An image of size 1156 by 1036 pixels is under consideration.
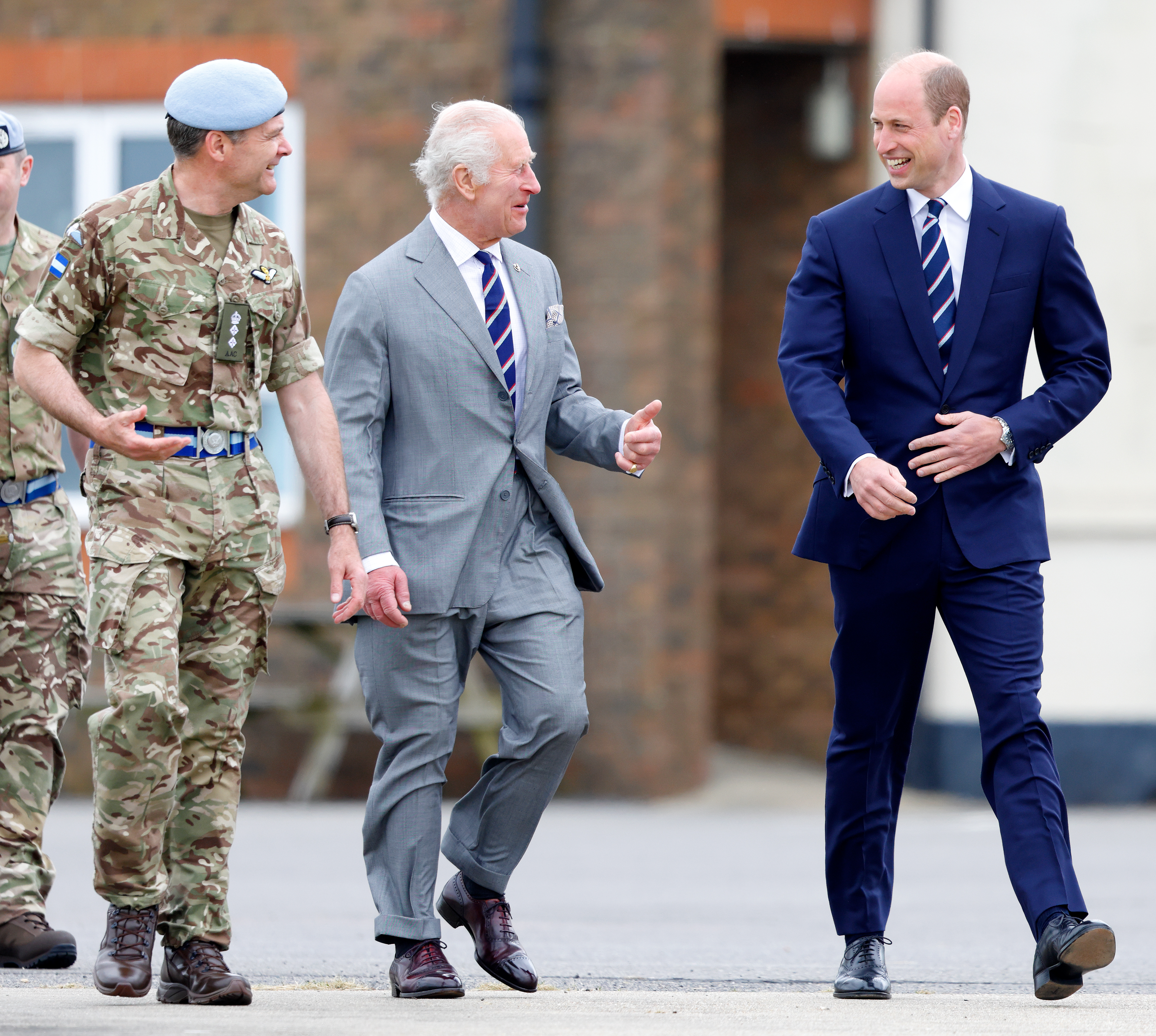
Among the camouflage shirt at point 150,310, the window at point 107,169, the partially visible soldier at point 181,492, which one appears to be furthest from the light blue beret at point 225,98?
the window at point 107,169

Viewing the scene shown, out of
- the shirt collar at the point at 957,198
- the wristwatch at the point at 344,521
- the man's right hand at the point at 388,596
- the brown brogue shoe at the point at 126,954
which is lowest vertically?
the brown brogue shoe at the point at 126,954

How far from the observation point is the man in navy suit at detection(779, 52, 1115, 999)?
4809 millimetres

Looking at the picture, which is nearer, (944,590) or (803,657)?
(944,590)

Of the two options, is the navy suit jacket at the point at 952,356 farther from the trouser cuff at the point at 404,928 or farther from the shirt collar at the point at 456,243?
the trouser cuff at the point at 404,928

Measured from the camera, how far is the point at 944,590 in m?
4.91

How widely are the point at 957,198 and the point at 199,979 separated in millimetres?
2573

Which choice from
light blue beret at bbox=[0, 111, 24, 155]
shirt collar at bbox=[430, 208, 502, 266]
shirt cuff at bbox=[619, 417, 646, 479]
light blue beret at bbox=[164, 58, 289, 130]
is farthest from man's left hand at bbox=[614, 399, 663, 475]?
light blue beret at bbox=[0, 111, 24, 155]

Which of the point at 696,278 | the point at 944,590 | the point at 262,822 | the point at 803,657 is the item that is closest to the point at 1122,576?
the point at 803,657

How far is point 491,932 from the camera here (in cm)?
497

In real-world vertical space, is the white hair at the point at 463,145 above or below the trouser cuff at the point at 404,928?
above

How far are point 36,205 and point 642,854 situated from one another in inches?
201

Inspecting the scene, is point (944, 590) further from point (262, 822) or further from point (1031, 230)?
point (262, 822)

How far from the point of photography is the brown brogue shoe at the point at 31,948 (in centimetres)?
553

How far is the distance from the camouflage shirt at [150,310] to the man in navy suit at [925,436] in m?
1.34
